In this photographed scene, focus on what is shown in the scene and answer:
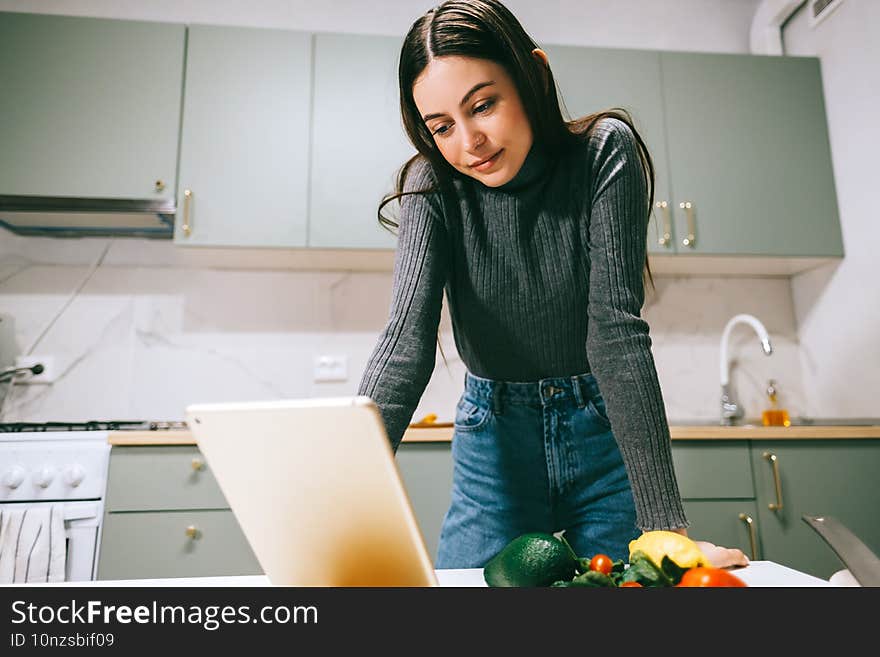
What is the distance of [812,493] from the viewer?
74.0 inches

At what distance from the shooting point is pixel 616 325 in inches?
32.4

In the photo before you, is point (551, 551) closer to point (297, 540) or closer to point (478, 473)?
point (297, 540)

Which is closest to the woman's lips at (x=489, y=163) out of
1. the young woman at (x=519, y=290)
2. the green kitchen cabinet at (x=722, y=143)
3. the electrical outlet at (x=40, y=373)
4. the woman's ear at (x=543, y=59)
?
the young woman at (x=519, y=290)

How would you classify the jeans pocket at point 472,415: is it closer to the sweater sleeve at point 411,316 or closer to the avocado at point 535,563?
the sweater sleeve at point 411,316

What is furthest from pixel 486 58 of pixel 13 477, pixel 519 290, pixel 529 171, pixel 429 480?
pixel 13 477

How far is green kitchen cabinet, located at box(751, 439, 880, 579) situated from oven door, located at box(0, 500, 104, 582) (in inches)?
71.5

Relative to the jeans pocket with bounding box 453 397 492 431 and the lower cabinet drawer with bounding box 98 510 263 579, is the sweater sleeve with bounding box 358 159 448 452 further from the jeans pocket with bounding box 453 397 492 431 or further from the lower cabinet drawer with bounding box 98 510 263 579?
the lower cabinet drawer with bounding box 98 510 263 579

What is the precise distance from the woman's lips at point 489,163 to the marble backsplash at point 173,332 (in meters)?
1.53

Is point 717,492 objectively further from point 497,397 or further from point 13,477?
point 13,477

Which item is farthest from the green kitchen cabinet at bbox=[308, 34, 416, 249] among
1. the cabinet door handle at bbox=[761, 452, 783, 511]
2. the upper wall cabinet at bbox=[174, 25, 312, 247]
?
the cabinet door handle at bbox=[761, 452, 783, 511]

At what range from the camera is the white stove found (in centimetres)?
165

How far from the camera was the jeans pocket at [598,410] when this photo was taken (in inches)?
38.8

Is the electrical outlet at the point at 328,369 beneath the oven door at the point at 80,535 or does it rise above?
above

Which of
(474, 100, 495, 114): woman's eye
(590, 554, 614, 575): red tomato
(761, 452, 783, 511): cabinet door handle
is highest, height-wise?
(474, 100, 495, 114): woman's eye
